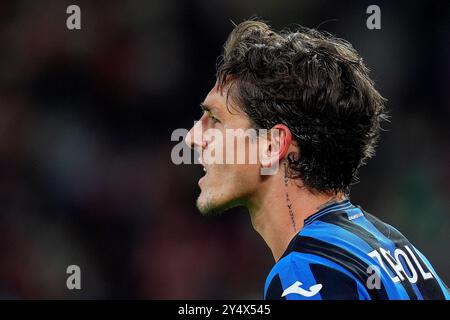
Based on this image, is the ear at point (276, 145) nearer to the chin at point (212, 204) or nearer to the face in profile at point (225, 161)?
the face in profile at point (225, 161)

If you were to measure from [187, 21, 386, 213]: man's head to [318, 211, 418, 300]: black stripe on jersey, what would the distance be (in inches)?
9.5

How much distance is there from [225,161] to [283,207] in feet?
1.08

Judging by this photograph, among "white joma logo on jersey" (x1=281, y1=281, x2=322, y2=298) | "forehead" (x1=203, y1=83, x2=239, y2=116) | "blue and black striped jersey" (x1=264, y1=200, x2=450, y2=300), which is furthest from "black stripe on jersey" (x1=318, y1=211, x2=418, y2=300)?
"forehead" (x1=203, y1=83, x2=239, y2=116)

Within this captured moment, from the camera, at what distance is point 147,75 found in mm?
7117

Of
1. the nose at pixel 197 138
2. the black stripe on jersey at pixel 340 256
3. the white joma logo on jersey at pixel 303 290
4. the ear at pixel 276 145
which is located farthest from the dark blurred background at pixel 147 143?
the white joma logo on jersey at pixel 303 290

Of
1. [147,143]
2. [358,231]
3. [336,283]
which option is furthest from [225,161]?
[147,143]

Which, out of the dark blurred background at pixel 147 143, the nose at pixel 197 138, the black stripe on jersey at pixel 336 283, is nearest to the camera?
the black stripe on jersey at pixel 336 283

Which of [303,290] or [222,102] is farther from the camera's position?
[222,102]

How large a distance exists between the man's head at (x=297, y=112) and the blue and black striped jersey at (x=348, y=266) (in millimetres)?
322

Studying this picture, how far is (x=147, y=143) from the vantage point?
275 inches

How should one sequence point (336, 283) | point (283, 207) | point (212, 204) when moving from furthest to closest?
1. point (212, 204)
2. point (283, 207)
3. point (336, 283)

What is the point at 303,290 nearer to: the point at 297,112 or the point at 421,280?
the point at 421,280

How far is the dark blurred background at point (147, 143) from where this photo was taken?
6703 mm

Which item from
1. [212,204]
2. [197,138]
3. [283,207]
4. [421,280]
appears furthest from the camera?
[197,138]
